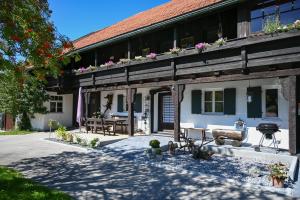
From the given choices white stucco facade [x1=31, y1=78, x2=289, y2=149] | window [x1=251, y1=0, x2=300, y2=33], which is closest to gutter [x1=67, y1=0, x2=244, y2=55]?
window [x1=251, y1=0, x2=300, y2=33]

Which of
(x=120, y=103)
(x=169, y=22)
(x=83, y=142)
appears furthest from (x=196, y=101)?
(x=120, y=103)

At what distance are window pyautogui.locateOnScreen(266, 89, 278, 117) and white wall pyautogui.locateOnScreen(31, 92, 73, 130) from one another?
15.2 m

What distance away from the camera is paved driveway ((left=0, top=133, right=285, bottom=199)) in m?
6.36

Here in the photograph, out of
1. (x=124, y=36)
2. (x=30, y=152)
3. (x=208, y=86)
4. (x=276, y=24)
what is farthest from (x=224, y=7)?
(x=30, y=152)

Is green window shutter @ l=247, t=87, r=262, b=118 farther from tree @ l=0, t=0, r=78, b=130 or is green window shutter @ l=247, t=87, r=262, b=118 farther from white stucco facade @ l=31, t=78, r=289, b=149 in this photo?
tree @ l=0, t=0, r=78, b=130

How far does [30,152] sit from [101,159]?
11.0 ft

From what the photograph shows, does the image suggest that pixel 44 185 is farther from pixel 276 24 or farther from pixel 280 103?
pixel 280 103

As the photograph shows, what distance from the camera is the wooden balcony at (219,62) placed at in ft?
30.1

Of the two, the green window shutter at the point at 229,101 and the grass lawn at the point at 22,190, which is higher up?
the green window shutter at the point at 229,101

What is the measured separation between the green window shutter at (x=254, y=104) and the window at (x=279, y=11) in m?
2.70

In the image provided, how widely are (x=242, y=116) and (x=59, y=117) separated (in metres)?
14.2

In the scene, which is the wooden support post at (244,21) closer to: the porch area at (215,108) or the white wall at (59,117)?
the porch area at (215,108)

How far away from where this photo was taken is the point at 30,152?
38.0ft

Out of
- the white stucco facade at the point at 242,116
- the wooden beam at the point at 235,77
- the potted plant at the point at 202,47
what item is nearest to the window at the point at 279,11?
the wooden beam at the point at 235,77
